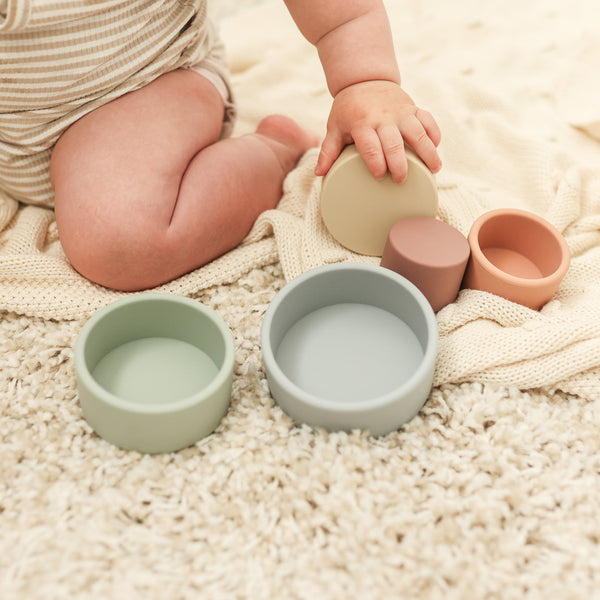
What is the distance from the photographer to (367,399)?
0.66 metres

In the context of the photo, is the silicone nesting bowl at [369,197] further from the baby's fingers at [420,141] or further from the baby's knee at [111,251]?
the baby's knee at [111,251]

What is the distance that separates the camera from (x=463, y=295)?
2.46 feet

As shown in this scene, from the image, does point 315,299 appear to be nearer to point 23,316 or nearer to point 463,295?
point 463,295

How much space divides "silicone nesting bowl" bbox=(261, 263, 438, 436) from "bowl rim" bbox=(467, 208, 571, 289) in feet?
0.31

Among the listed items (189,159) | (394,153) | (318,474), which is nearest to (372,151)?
(394,153)

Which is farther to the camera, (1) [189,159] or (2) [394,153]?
(1) [189,159]

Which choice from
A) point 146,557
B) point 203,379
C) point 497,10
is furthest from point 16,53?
point 497,10

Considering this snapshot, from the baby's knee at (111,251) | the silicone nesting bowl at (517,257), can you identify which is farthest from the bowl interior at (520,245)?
the baby's knee at (111,251)

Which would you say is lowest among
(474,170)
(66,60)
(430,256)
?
(474,170)

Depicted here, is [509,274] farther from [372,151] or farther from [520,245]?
[372,151]

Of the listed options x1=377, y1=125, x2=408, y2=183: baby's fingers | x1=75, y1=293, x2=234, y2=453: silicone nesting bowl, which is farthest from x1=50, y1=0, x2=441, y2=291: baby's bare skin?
x1=75, y1=293, x2=234, y2=453: silicone nesting bowl

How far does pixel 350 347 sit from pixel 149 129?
0.38 m

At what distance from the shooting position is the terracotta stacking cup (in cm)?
71

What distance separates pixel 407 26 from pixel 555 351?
0.77m
